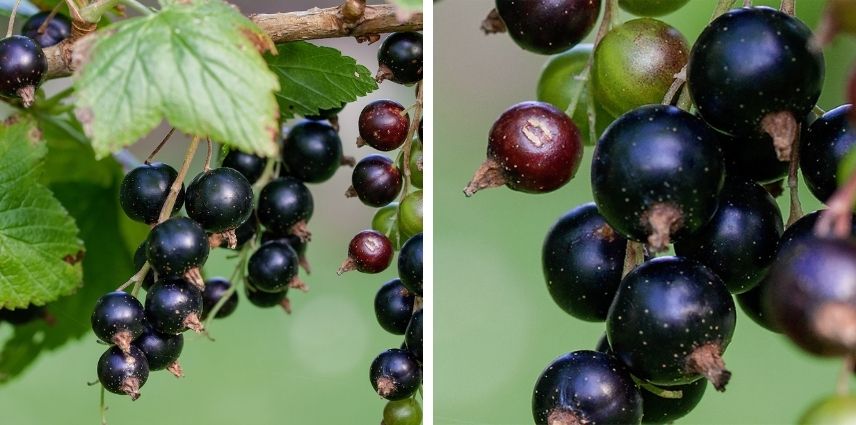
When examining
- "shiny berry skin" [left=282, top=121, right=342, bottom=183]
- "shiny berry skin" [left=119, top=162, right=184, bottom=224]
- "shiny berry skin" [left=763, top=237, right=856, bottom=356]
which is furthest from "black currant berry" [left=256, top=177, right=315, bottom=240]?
"shiny berry skin" [left=763, top=237, right=856, bottom=356]

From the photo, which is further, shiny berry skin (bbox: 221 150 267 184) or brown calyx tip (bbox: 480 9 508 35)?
shiny berry skin (bbox: 221 150 267 184)

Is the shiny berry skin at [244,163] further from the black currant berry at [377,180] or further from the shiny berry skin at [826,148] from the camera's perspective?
the shiny berry skin at [826,148]

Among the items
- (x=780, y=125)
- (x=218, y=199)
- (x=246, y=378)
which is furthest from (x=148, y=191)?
(x=246, y=378)

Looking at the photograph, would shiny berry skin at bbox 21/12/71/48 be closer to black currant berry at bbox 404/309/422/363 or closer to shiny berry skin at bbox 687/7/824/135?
black currant berry at bbox 404/309/422/363

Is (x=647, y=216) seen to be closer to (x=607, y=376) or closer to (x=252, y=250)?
(x=607, y=376)

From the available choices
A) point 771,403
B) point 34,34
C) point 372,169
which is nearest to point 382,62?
point 372,169

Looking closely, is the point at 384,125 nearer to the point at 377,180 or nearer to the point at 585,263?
the point at 377,180
